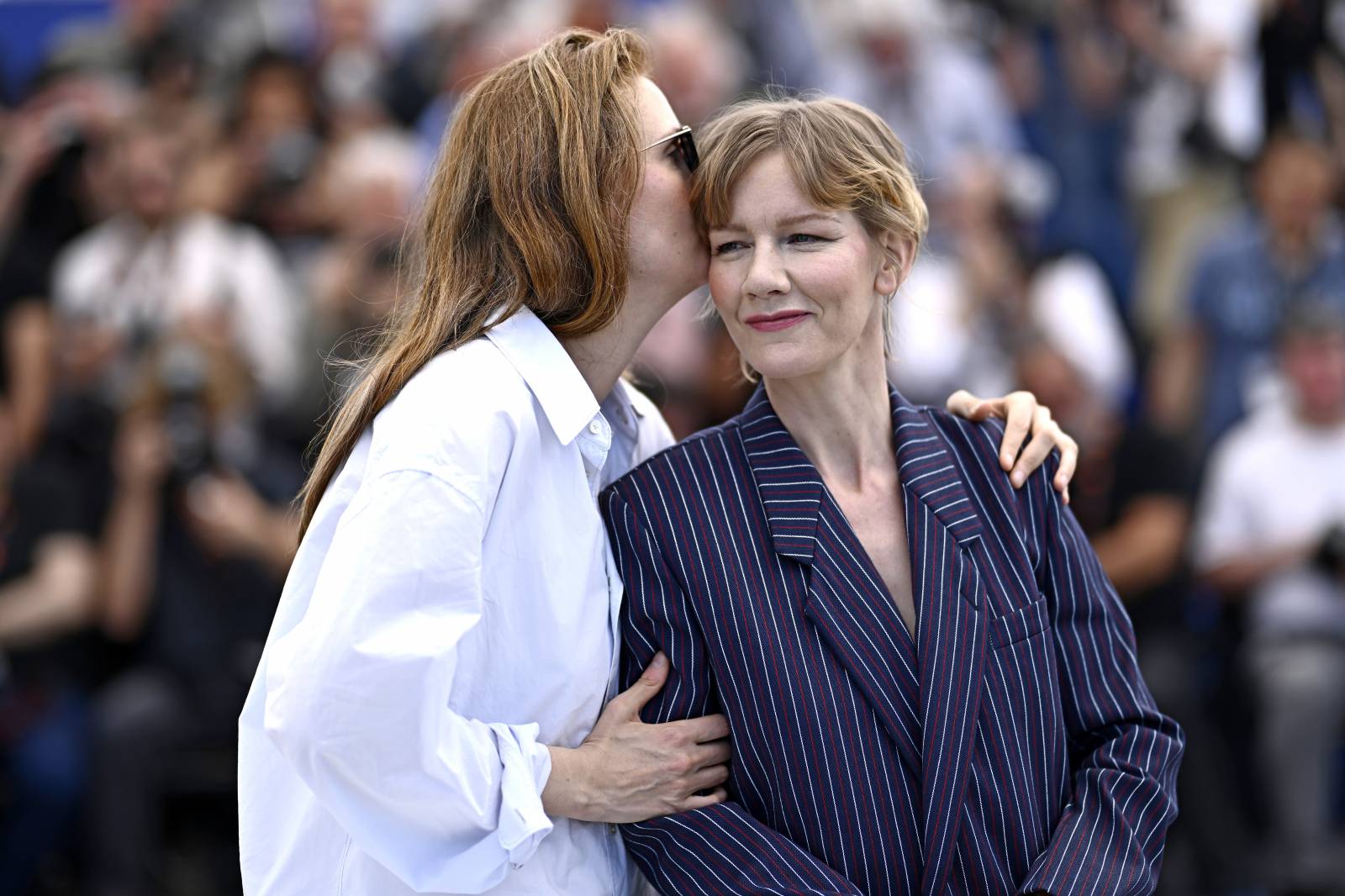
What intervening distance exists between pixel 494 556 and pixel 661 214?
1.98 ft

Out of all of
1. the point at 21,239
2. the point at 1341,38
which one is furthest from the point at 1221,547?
the point at 21,239

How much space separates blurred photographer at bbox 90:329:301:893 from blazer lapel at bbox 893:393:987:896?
9.71 feet

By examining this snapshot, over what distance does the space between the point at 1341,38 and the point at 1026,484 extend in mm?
5388

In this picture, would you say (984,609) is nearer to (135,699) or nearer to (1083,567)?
(1083,567)

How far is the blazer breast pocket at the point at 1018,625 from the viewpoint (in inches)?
90.8

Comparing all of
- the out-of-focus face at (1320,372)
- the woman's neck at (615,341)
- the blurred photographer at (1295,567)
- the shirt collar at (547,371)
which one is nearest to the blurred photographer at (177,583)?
the woman's neck at (615,341)

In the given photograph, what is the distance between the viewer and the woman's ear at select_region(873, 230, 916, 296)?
95.7 inches

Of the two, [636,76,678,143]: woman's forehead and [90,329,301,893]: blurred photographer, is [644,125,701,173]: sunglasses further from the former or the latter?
[90,329,301,893]: blurred photographer

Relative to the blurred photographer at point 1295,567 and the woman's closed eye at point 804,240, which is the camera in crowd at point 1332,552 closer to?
the blurred photographer at point 1295,567

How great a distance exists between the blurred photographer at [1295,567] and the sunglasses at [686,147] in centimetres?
350

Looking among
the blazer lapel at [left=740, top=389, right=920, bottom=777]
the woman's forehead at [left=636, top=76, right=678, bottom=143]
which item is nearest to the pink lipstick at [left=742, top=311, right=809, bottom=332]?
the blazer lapel at [left=740, top=389, right=920, bottom=777]

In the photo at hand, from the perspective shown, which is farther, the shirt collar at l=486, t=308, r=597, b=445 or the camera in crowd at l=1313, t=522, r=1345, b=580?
the camera in crowd at l=1313, t=522, r=1345, b=580

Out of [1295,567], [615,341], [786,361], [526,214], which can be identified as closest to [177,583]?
[615,341]

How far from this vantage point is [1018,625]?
2.32 m
